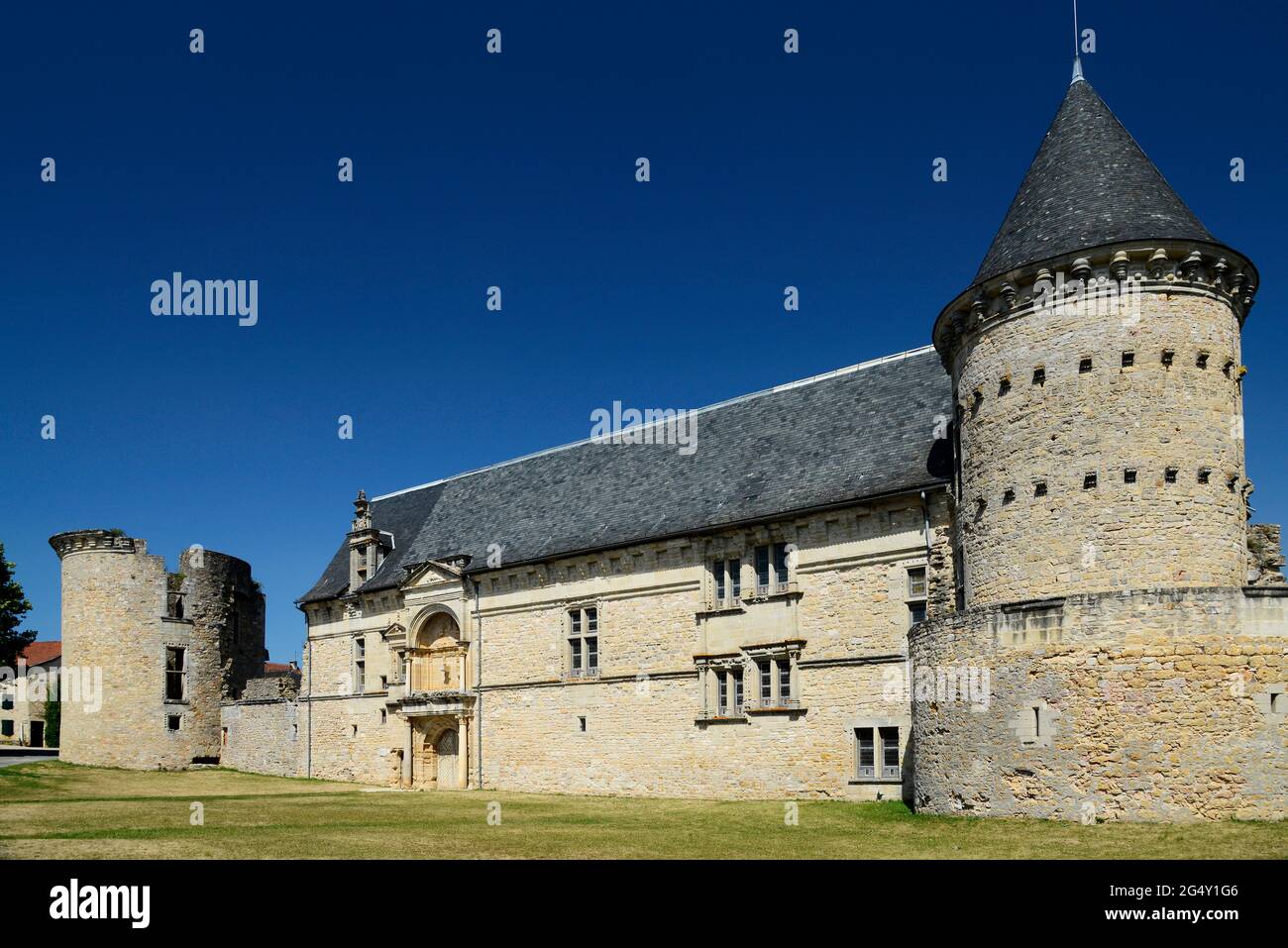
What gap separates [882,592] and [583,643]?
10.5 meters

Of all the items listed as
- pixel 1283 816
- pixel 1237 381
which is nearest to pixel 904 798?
pixel 1283 816

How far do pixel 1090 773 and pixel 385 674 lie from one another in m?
28.3

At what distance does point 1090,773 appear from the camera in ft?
63.5

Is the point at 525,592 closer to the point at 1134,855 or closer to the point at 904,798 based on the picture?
the point at 904,798

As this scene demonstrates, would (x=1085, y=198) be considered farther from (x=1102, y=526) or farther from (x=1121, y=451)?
(x=1102, y=526)

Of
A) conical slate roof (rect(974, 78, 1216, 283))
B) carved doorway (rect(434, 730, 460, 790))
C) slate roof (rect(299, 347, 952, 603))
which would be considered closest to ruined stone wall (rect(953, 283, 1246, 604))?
conical slate roof (rect(974, 78, 1216, 283))

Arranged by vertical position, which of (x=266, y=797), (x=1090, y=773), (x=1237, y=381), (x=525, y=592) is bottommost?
(x=266, y=797)

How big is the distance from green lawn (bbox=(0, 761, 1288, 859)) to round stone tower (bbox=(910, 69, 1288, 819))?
1.05 m

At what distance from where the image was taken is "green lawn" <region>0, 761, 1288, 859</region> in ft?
55.2

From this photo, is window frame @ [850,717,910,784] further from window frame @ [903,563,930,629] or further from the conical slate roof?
the conical slate roof

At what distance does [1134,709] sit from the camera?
19188 millimetres

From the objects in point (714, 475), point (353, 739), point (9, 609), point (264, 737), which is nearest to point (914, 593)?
point (714, 475)
